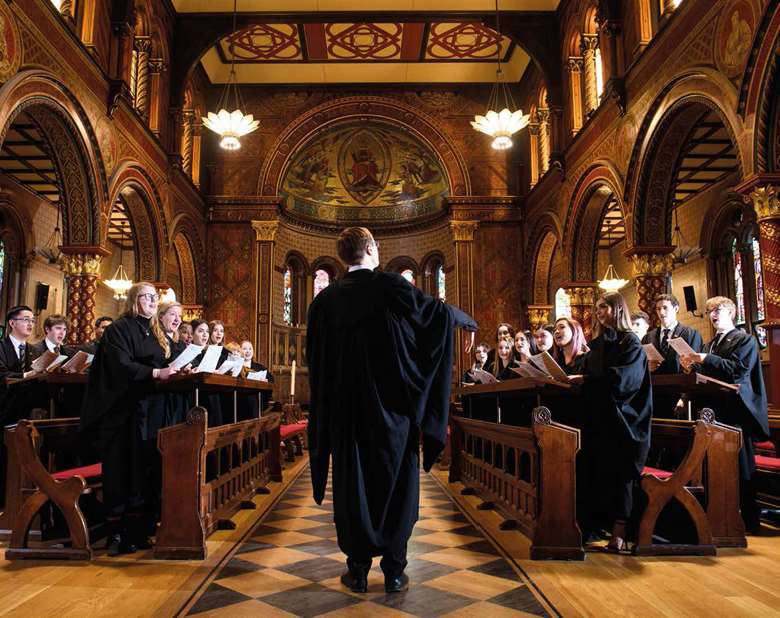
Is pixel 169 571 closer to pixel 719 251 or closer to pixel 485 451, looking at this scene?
pixel 485 451

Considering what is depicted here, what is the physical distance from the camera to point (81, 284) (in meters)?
10.0

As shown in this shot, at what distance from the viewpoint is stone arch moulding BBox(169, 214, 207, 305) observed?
1523 centimetres

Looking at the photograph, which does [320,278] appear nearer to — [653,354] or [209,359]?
[209,359]

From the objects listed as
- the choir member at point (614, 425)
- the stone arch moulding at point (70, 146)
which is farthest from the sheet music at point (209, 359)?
the stone arch moulding at point (70, 146)

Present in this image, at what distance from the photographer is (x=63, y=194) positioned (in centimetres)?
977

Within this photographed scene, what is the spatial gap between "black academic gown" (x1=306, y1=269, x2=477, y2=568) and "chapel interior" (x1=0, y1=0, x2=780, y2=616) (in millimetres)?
403

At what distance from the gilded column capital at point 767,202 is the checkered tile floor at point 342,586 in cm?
447

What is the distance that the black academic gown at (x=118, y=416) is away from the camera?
417 centimetres

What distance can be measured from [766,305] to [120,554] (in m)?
6.30

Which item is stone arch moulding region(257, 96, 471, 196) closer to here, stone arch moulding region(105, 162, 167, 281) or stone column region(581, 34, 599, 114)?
stone arch moulding region(105, 162, 167, 281)

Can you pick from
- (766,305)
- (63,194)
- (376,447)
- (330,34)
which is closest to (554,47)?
(330,34)

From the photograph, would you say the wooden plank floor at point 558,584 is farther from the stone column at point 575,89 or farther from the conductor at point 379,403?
the stone column at point 575,89

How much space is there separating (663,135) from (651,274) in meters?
2.00

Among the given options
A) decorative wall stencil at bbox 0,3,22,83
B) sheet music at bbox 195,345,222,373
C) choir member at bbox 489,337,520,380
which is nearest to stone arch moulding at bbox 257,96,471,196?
decorative wall stencil at bbox 0,3,22,83
